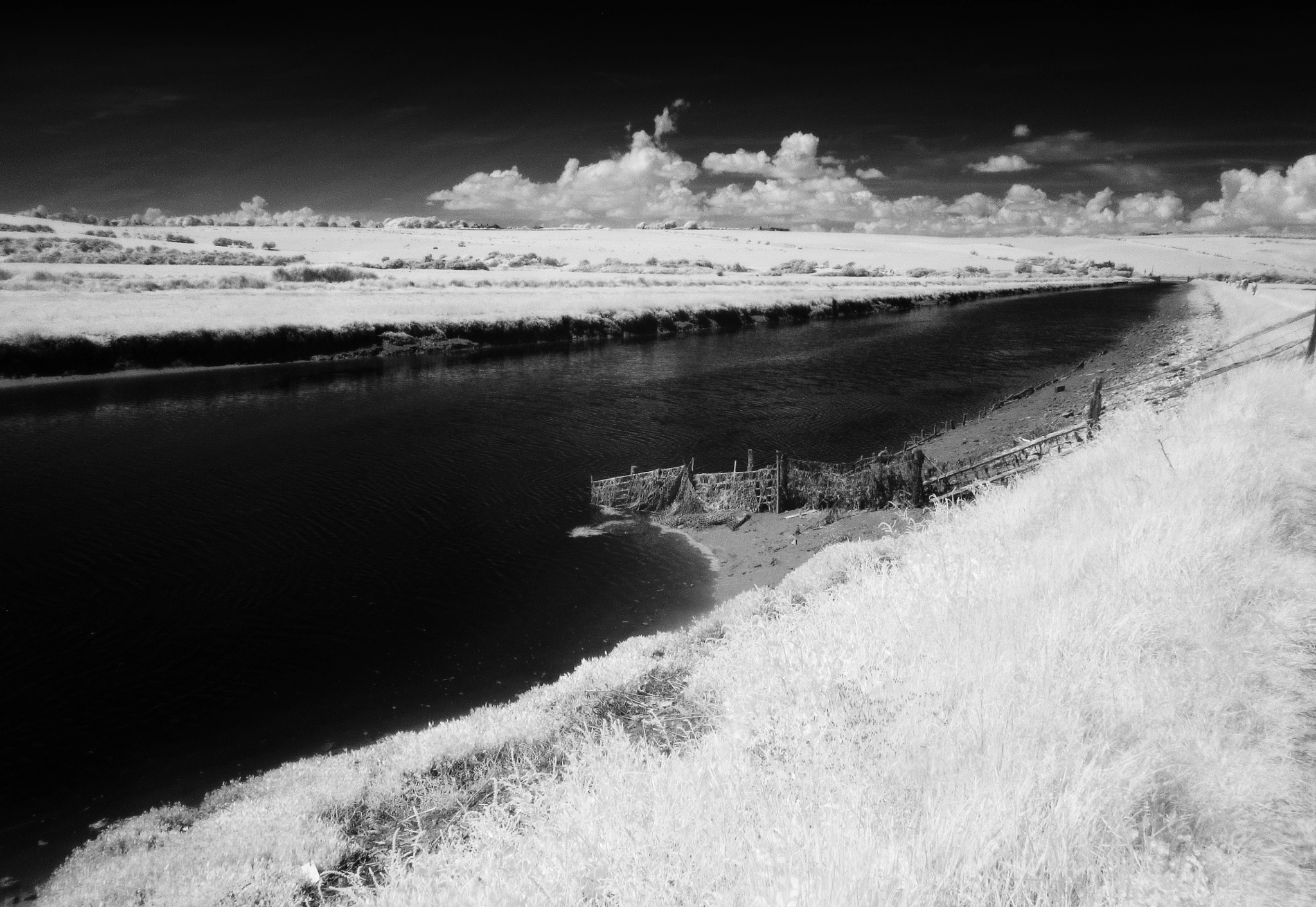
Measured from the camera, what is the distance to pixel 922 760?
3.77 metres

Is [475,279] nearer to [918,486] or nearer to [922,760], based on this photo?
[918,486]

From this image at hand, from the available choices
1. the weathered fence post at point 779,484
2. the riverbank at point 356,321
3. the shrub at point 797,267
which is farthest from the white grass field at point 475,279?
the weathered fence post at point 779,484

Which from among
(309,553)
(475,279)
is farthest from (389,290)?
(309,553)

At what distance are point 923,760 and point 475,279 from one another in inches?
2941

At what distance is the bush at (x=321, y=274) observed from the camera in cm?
6387

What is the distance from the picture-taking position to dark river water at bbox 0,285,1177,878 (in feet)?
34.9

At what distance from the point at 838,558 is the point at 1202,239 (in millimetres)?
244674

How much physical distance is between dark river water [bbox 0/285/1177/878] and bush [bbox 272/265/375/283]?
100 feet

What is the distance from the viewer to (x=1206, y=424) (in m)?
10.4

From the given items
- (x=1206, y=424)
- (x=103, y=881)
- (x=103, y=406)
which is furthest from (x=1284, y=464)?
(x=103, y=406)

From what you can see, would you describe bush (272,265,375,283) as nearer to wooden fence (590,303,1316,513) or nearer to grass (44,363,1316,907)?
wooden fence (590,303,1316,513)

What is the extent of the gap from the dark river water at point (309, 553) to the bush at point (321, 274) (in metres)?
30.5

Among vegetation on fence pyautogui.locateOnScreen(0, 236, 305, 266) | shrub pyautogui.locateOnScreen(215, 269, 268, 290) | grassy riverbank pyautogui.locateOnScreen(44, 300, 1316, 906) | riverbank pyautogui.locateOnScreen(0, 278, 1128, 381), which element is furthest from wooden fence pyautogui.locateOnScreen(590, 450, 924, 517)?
vegetation on fence pyautogui.locateOnScreen(0, 236, 305, 266)

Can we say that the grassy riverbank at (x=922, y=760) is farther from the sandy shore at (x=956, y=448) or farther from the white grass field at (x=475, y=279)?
the white grass field at (x=475, y=279)
